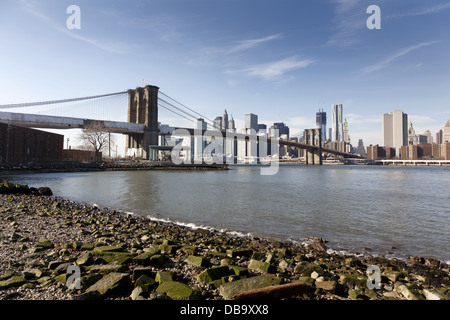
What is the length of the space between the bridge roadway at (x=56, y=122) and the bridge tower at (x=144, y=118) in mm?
2690

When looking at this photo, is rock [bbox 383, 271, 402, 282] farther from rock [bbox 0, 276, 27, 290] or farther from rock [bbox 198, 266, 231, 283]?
rock [bbox 0, 276, 27, 290]

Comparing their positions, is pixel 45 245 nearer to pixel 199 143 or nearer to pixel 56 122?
pixel 56 122

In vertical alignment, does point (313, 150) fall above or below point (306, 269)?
above

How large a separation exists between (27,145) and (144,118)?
33.7 meters

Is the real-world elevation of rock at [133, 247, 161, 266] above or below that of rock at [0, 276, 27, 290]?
below

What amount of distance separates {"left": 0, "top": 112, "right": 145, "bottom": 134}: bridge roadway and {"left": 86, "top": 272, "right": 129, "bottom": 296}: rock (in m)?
71.8

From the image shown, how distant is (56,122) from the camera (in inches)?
2682

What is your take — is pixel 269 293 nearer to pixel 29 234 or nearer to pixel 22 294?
pixel 22 294

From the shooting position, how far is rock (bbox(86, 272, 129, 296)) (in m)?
3.70

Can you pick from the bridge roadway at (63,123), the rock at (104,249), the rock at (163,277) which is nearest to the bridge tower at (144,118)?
the bridge roadway at (63,123)

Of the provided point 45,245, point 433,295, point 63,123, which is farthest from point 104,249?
point 63,123

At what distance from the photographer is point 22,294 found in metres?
3.60

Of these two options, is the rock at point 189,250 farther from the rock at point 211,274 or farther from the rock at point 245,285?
the rock at point 245,285

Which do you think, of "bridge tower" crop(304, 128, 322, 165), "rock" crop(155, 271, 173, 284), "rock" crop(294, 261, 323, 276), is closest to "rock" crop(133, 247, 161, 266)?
"rock" crop(155, 271, 173, 284)
